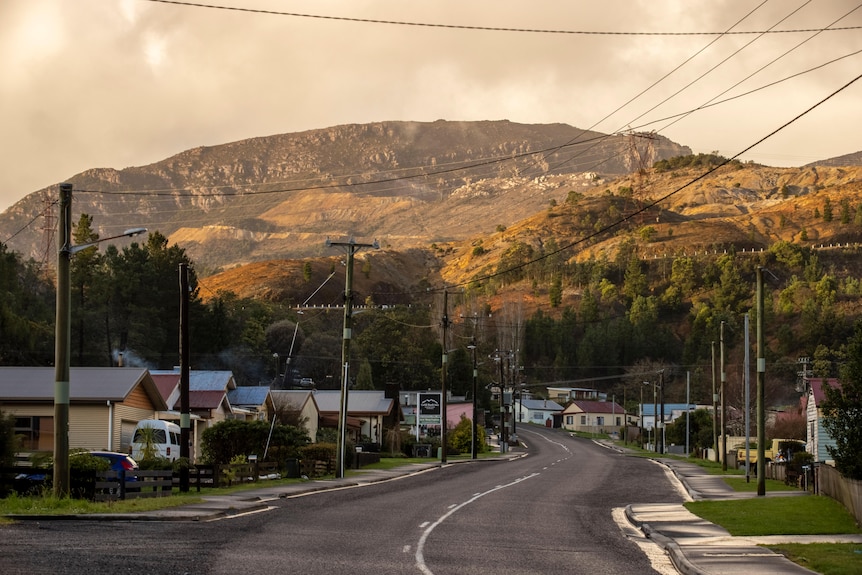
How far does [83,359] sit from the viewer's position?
9625 centimetres

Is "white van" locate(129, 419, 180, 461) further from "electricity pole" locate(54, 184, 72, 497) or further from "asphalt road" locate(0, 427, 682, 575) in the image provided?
"electricity pole" locate(54, 184, 72, 497)

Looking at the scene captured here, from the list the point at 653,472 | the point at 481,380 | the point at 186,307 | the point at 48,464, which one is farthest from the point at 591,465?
the point at 481,380

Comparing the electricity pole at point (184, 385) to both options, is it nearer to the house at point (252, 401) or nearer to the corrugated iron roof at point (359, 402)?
Result: the house at point (252, 401)

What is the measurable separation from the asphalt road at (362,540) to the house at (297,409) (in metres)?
33.4

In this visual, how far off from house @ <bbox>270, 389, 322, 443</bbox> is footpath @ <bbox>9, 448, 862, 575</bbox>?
2708cm

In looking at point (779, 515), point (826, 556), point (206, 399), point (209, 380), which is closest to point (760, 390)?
point (779, 515)

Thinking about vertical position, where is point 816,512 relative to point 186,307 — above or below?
below

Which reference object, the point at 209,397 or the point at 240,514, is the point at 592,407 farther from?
the point at 240,514

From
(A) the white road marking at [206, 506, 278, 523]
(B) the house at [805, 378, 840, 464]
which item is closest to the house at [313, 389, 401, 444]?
(B) the house at [805, 378, 840, 464]

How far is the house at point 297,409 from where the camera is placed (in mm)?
72188

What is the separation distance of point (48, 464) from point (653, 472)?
118 ft

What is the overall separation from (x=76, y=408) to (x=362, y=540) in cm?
3174

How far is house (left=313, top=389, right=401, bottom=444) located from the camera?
293 ft

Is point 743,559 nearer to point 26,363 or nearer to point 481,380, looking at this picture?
point 26,363
